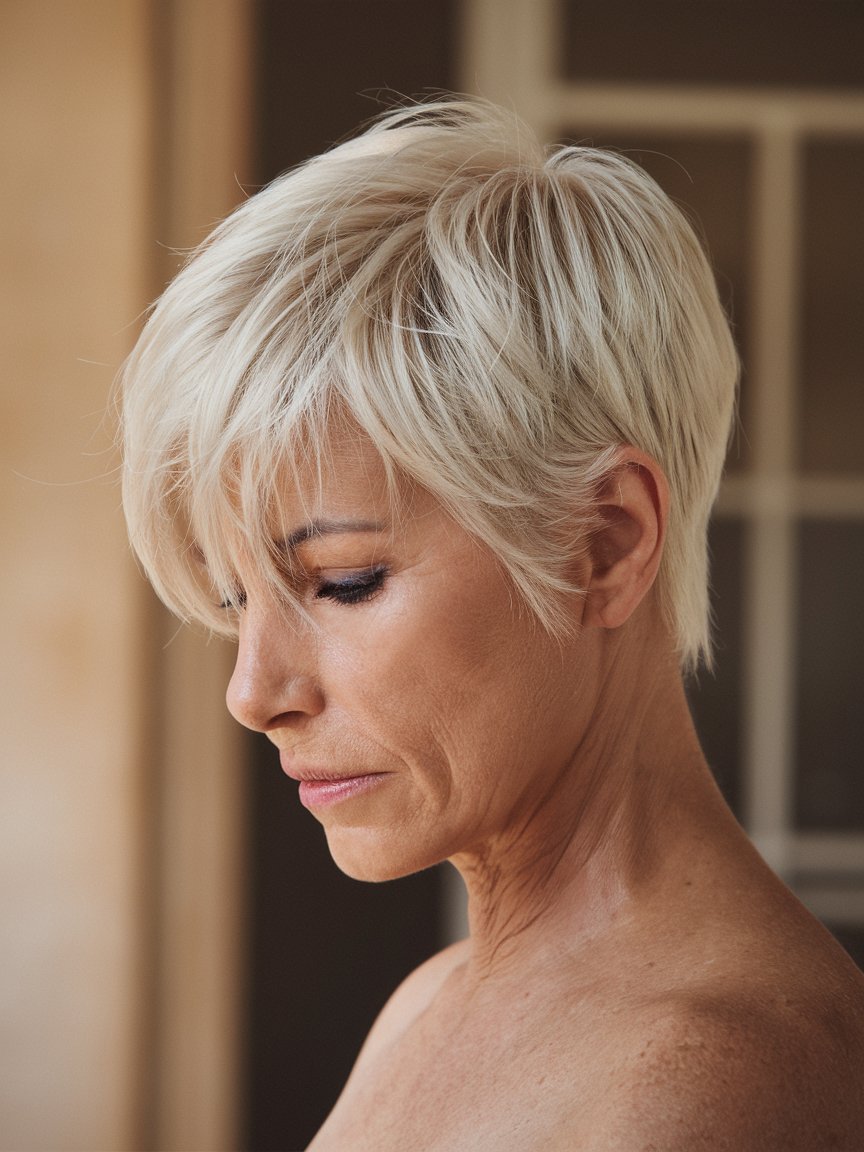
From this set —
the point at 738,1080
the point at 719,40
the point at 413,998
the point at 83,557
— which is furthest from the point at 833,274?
the point at 738,1080

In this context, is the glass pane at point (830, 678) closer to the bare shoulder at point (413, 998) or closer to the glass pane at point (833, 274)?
the glass pane at point (833, 274)

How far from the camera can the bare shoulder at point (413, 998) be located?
975 millimetres

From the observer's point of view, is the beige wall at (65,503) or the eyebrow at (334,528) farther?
the beige wall at (65,503)

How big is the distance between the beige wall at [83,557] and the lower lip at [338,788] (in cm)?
163

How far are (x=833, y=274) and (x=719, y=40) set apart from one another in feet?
1.59

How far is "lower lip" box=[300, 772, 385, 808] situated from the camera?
73cm

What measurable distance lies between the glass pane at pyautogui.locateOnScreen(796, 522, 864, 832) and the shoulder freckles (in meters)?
1.90

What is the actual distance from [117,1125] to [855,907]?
143 centimetres

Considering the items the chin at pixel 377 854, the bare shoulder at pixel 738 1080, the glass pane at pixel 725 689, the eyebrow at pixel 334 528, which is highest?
the eyebrow at pixel 334 528

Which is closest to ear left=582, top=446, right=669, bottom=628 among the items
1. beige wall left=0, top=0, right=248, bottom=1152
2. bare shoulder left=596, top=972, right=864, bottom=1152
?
bare shoulder left=596, top=972, right=864, bottom=1152

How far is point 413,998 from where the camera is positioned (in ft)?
3.33

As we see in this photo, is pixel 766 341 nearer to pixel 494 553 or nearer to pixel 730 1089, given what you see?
pixel 494 553

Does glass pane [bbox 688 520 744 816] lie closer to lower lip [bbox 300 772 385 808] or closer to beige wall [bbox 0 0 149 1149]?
beige wall [bbox 0 0 149 1149]

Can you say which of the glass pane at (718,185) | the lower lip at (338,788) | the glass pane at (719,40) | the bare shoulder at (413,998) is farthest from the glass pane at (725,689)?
the lower lip at (338,788)
